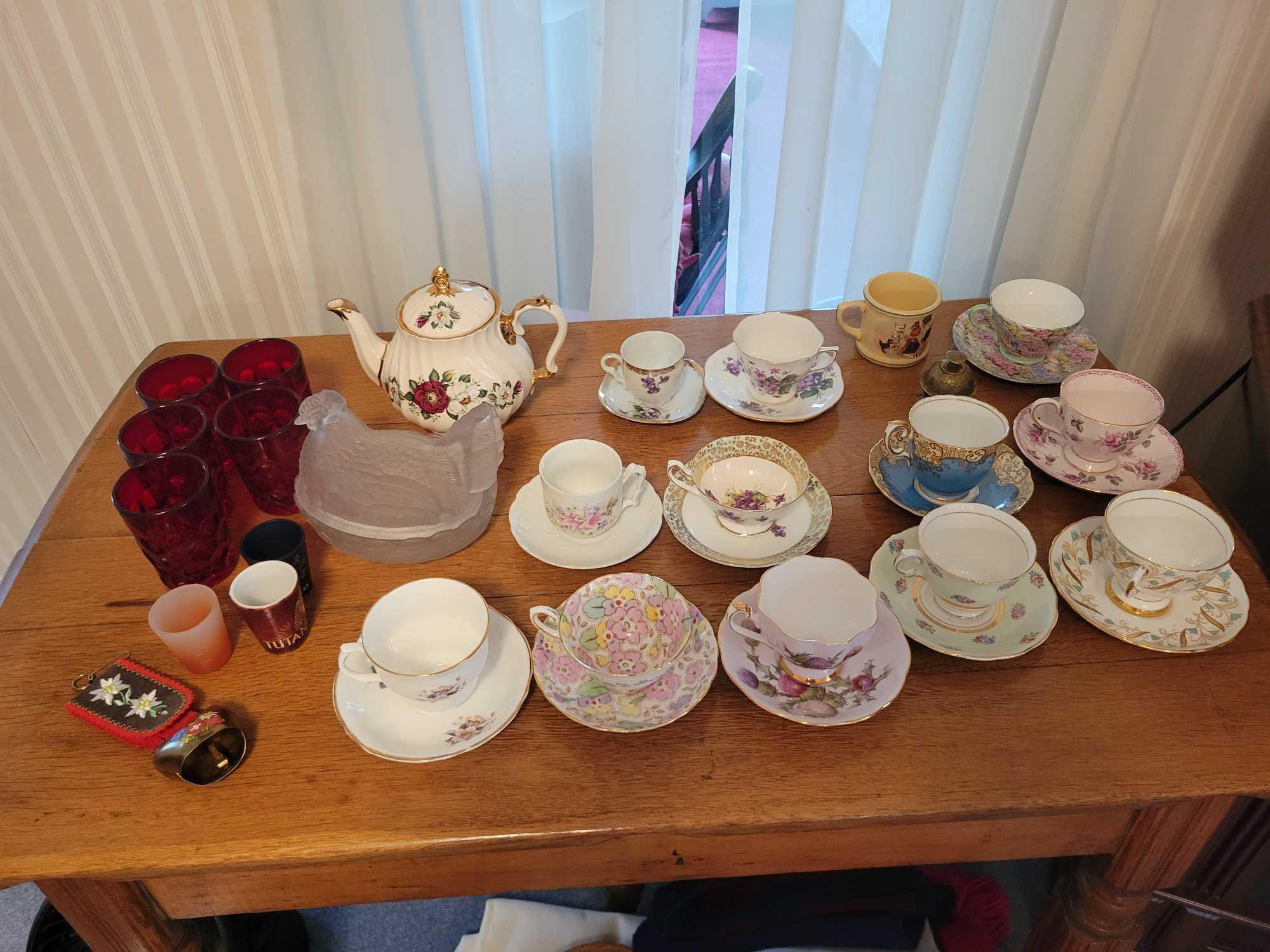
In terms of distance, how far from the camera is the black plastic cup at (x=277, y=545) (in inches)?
33.6

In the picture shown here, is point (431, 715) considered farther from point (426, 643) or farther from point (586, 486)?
point (586, 486)

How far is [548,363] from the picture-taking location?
106 centimetres

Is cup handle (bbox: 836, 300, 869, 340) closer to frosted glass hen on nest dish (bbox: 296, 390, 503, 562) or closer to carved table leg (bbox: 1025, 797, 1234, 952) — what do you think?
frosted glass hen on nest dish (bbox: 296, 390, 503, 562)

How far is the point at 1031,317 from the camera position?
1149 millimetres

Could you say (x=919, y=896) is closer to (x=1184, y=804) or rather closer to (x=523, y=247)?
(x=1184, y=804)

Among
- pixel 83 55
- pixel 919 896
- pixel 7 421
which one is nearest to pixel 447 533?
pixel 919 896

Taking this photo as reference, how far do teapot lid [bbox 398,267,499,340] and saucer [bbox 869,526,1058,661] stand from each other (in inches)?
18.8

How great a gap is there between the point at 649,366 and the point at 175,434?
1.74 feet

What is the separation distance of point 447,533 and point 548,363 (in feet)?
0.89

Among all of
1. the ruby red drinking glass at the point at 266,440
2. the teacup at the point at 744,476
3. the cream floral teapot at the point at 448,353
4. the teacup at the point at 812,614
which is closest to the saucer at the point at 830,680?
the teacup at the point at 812,614

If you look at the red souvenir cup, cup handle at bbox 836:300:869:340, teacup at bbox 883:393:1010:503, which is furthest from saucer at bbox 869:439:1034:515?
the red souvenir cup

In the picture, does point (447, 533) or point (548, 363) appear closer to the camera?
point (447, 533)

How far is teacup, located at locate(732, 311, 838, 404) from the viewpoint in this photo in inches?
40.9

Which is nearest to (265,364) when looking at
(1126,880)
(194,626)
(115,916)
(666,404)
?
(194,626)
